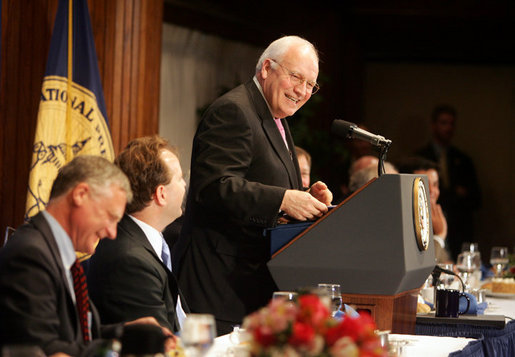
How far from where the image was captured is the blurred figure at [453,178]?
9.26 m

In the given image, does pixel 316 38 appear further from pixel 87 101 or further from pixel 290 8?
pixel 87 101

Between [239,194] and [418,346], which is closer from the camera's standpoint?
[418,346]

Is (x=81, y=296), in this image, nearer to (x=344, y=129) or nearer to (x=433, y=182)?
(x=344, y=129)

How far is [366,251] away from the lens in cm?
272

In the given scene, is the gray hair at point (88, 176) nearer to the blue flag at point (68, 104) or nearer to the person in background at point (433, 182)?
the blue flag at point (68, 104)

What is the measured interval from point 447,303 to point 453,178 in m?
6.45

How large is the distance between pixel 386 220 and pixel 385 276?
0.18 m

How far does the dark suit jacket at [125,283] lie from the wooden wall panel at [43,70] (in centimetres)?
200

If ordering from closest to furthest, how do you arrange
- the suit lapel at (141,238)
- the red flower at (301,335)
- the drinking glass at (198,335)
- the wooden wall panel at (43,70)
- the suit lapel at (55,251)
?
the red flower at (301,335) < the drinking glass at (198,335) < the suit lapel at (55,251) < the suit lapel at (141,238) < the wooden wall panel at (43,70)

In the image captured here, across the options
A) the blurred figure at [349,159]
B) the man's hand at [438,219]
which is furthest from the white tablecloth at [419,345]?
the blurred figure at [349,159]

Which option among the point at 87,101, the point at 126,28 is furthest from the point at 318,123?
the point at 87,101

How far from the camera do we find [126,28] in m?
5.06

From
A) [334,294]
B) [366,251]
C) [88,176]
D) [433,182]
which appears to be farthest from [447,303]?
[433,182]

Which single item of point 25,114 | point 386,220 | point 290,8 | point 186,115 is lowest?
point 386,220
